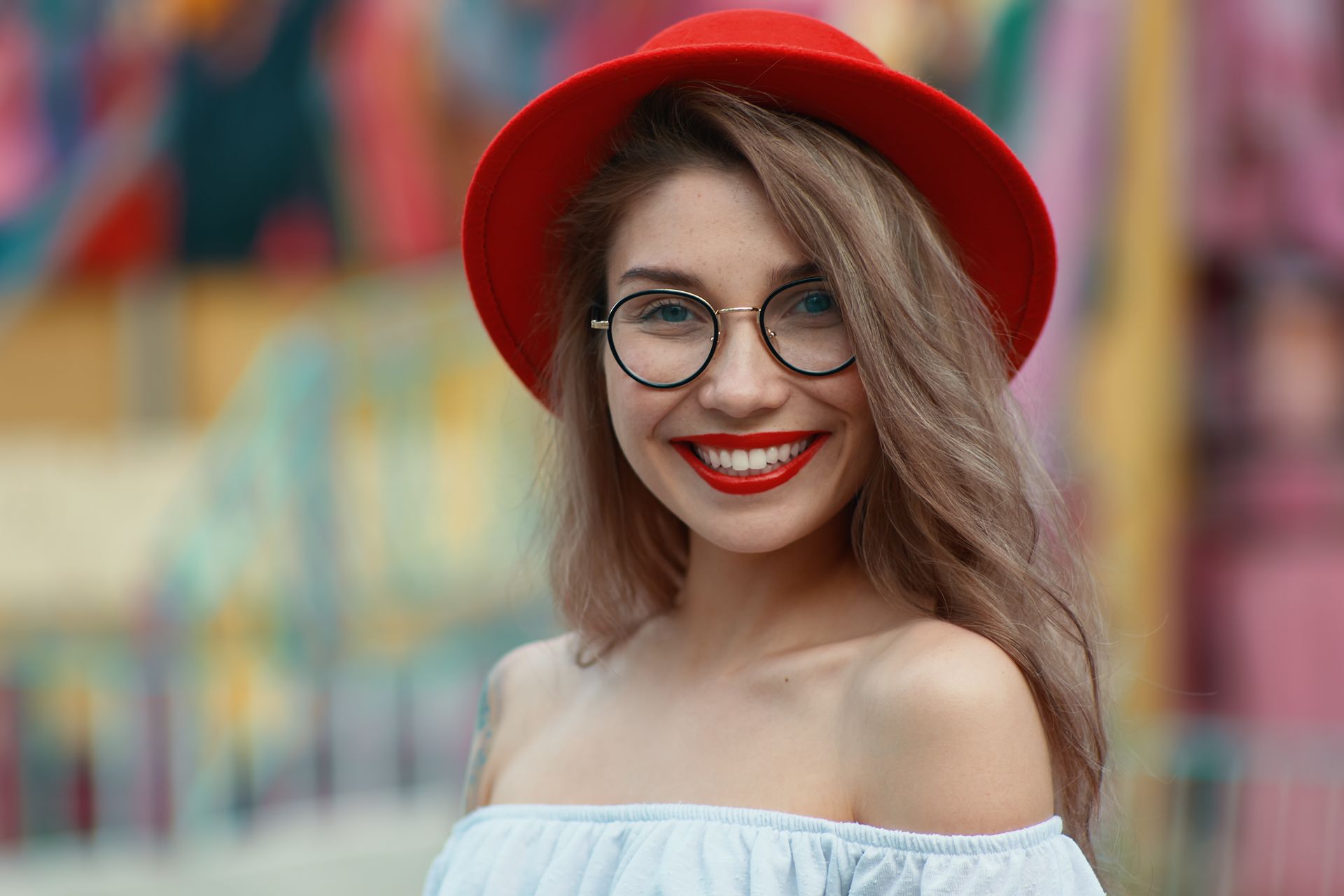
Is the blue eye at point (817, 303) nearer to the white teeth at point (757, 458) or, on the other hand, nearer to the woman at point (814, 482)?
the woman at point (814, 482)

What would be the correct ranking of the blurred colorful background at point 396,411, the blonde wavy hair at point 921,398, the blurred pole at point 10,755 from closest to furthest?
1. the blonde wavy hair at point 921,398
2. the blurred colorful background at point 396,411
3. the blurred pole at point 10,755

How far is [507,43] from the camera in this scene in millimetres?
6691

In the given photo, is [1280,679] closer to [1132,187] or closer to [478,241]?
[1132,187]

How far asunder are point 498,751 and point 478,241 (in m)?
0.71

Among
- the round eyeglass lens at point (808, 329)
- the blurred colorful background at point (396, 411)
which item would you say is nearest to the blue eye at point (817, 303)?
the round eyeglass lens at point (808, 329)

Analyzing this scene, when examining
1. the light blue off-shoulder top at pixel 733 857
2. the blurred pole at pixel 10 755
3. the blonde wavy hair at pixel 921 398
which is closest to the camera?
the light blue off-shoulder top at pixel 733 857

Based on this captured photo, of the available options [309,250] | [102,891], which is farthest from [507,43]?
[102,891]

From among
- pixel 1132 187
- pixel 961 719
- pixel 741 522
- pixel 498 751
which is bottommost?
pixel 498 751

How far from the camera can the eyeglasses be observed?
5.05 ft

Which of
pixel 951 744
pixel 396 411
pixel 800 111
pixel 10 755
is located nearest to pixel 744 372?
pixel 800 111

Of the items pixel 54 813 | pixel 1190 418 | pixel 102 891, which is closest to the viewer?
pixel 102 891

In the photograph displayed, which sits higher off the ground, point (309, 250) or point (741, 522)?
point (309, 250)

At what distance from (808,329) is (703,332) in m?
0.12

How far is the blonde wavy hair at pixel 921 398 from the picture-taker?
1.51 metres
